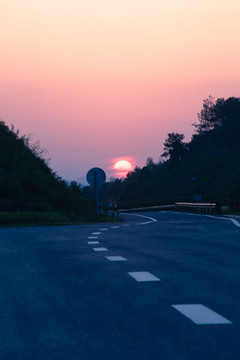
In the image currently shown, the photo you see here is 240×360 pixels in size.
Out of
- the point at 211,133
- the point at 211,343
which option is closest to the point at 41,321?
the point at 211,343

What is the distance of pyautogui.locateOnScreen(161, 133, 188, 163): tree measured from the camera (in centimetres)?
18188

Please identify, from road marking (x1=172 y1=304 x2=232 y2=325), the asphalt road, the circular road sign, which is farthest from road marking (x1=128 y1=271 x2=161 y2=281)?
the circular road sign

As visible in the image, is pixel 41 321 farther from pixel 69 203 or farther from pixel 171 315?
pixel 69 203

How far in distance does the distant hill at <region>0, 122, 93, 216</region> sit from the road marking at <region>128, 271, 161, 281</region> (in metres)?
28.0

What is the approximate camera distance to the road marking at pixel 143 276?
8.80 m

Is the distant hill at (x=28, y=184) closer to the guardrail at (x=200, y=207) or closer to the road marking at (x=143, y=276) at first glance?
the guardrail at (x=200, y=207)

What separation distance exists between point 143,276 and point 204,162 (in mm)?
156868

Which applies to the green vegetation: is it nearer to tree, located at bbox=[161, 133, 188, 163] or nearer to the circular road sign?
tree, located at bbox=[161, 133, 188, 163]

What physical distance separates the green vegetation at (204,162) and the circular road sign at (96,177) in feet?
285

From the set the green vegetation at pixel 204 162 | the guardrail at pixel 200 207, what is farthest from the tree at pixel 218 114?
the guardrail at pixel 200 207

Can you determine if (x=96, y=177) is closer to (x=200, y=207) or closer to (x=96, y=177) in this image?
(x=96, y=177)

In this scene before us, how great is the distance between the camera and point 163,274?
935cm

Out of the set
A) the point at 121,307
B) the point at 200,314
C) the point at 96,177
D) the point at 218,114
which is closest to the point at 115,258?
the point at 121,307

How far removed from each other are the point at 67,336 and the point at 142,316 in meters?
1.01
